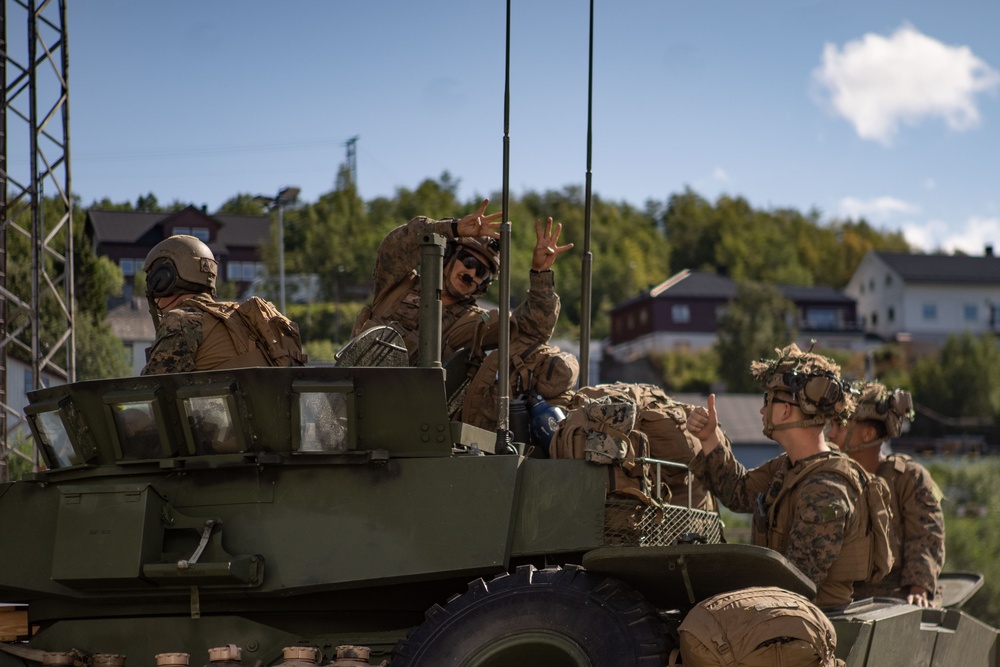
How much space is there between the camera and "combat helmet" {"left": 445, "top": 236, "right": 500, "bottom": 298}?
8.39 metres

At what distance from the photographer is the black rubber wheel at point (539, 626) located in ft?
18.9

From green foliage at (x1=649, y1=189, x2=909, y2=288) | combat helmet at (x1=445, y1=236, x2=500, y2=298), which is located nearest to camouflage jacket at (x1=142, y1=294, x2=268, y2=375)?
combat helmet at (x1=445, y1=236, x2=500, y2=298)

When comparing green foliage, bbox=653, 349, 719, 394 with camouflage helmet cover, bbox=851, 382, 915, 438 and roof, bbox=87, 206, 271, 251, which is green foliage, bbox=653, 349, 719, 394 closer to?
roof, bbox=87, 206, 271, 251

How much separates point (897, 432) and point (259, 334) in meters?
4.36

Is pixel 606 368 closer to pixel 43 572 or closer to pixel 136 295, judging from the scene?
pixel 136 295

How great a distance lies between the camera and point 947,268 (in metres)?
89.4

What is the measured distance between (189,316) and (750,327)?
242 feet

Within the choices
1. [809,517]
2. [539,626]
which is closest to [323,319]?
[809,517]

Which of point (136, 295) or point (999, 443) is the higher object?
point (136, 295)

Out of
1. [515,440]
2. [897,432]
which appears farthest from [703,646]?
[897,432]

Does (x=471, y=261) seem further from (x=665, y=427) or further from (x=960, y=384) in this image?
(x=960, y=384)

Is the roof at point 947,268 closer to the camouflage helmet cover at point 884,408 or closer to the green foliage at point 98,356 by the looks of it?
the green foliage at point 98,356

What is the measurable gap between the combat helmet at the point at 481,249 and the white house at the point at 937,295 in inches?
3220

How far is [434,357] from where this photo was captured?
6.52 m
